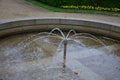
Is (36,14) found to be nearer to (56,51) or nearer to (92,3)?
(92,3)

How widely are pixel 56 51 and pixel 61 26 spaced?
1910 millimetres

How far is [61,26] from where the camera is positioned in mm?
8805

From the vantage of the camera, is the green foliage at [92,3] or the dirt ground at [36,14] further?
the green foliage at [92,3]

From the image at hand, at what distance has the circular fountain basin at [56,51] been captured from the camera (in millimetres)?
5746

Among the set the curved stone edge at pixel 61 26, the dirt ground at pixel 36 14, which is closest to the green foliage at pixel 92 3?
the dirt ground at pixel 36 14

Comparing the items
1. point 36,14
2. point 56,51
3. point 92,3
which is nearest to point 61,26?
point 56,51

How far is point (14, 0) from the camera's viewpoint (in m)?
16.0

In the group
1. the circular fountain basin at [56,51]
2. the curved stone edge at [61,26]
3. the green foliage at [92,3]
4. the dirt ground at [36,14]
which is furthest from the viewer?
the green foliage at [92,3]

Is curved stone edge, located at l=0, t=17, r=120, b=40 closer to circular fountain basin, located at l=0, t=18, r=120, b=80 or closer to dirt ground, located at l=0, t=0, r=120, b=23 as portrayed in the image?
circular fountain basin, located at l=0, t=18, r=120, b=80

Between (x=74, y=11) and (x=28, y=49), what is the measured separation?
6043 millimetres

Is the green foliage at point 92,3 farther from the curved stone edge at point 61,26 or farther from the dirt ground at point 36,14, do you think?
the curved stone edge at point 61,26

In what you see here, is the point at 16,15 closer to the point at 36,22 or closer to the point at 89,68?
the point at 36,22

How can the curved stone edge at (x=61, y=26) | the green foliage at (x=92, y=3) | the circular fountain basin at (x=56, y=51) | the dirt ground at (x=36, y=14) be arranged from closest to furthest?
the circular fountain basin at (x=56, y=51) → the curved stone edge at (x=61, y=26) → the dirt ground at (x=36, y=14) → the green foliage at (x=92, y=3)

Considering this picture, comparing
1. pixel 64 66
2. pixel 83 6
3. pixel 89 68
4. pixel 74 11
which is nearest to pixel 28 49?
pixel 64 66
